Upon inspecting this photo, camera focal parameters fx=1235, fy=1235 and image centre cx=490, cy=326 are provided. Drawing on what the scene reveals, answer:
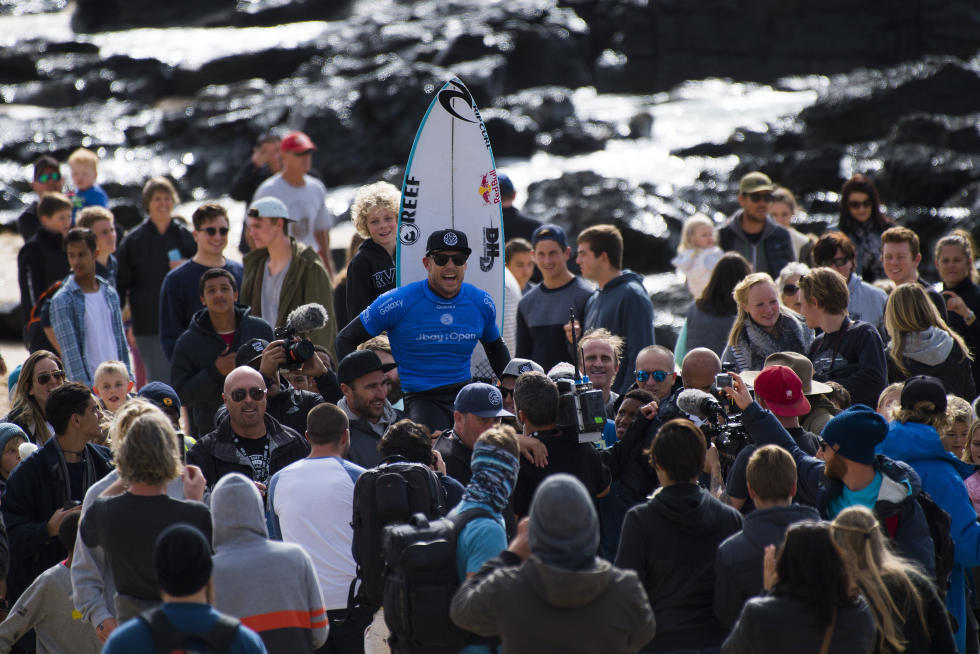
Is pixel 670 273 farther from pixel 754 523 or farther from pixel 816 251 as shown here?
pixel 754 523

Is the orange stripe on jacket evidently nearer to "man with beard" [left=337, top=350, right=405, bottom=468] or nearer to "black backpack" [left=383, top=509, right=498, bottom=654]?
"black backpack" [left=383, top=509, right=498, bottom=654]

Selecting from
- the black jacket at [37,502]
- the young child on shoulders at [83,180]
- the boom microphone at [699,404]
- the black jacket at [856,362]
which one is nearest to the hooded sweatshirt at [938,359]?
the black jacket at [856,362]

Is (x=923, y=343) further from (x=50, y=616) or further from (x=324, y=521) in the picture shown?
(x=50, y=616)

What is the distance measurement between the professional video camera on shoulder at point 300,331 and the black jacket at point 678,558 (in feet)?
9.39

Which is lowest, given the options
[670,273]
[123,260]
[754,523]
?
[670,273]

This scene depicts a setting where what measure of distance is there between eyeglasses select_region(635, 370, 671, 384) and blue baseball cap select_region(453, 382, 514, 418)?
136 centimetres

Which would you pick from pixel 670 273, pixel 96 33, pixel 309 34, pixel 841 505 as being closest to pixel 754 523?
pixel 841 505

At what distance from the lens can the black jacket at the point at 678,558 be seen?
4641 millimetres

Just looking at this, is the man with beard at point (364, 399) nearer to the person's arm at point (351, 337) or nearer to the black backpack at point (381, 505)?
the person's arm at point (351, 337)

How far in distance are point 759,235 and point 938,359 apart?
2734mm

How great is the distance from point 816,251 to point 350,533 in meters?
4.65

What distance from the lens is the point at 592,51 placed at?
36750mm

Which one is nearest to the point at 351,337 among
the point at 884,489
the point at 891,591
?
the point at 884,489

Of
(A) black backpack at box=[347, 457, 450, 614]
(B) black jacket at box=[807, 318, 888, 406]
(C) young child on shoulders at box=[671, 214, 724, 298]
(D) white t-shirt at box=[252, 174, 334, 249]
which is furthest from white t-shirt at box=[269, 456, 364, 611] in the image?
(C) young child on shoulders at box=[671, 214, 724, 298]
